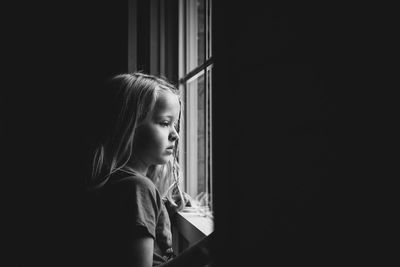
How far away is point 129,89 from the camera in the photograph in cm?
113

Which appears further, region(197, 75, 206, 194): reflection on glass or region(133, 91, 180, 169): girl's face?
region(197, 75, 206, 194): reflection on glass

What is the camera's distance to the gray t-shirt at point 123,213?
89cm

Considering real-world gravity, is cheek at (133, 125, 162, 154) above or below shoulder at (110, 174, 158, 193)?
above

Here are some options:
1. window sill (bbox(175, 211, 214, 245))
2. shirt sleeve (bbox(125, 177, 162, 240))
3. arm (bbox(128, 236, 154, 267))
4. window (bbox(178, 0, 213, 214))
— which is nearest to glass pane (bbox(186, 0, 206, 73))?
window (bbox(178, 0, 213, 214))

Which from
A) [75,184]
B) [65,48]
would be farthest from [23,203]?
[65,48]

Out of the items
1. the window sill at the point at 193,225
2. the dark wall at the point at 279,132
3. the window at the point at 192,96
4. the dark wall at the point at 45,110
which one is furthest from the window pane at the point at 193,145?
the dark wall at the point at 279,132

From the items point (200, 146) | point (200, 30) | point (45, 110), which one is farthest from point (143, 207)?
point (45, 110)

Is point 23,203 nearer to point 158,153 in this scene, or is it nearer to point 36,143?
point 36,143

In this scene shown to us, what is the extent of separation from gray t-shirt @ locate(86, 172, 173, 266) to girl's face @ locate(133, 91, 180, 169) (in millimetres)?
158

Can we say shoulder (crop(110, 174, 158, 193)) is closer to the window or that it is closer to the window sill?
the window sill

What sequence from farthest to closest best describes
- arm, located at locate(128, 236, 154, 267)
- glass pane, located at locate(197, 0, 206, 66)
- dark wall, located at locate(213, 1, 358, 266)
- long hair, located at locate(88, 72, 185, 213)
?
glass pane, located at locate(197, 0, 206, 66) < long hair, located at locate(88, 72, 185, 213) < arm, located at locate(128, 236, 154, 267) < dark wall, located at locate(213, 1, 358, 266)

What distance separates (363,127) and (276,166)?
11cm

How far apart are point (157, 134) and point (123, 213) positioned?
0.29 metres

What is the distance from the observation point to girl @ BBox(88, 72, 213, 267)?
0.89 m
